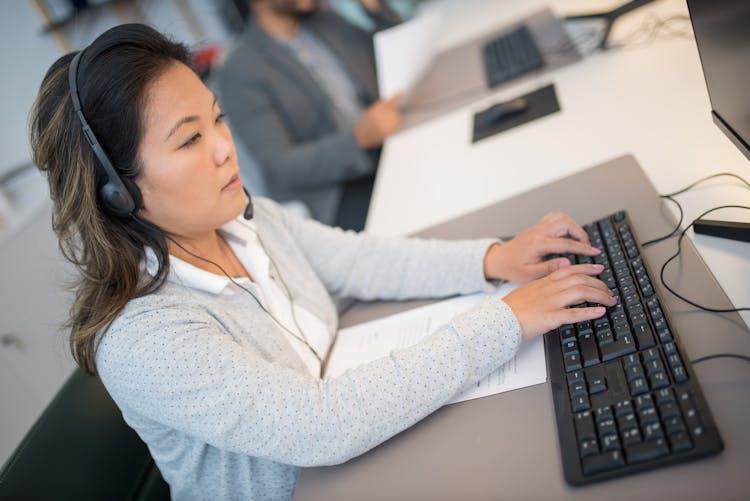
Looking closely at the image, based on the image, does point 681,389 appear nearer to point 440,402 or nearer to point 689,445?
point 689,445

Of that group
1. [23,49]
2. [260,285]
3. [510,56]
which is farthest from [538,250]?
[23,49]

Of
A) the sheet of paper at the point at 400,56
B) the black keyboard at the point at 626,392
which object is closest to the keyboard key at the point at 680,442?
the black keyboard at the point at 626,392

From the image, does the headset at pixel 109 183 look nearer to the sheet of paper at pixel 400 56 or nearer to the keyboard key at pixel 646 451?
the keyboard key at pixel 646 451

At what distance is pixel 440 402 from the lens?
0.69 metres

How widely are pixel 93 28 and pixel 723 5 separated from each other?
2213mm

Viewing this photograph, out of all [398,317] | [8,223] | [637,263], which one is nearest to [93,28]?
[8,223]

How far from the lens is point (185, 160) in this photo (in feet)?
2.58

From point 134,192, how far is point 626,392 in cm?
63

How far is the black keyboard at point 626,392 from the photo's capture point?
52 centimetres

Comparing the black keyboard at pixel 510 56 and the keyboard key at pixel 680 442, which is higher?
the keyboard key at pixel 680 442

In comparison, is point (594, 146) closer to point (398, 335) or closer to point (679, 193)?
point (679, 193)

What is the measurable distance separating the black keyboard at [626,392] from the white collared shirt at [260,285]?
37 cm

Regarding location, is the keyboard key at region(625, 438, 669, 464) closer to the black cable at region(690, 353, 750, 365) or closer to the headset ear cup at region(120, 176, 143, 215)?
the black cable at region(690, 353, 750, 365)

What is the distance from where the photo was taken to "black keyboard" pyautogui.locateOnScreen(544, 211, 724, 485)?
52cm
